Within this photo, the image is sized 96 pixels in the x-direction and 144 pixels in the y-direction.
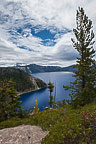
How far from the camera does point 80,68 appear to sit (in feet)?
40.9

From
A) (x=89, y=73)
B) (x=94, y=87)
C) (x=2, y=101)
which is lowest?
(x=2, y=101)

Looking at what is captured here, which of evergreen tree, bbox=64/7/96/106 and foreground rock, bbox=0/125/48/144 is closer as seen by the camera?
foreground rock, bbox=0/125/48/144

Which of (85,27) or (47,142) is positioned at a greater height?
(85,27)

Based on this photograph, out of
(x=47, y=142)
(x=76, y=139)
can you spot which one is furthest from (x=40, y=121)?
(x=76, y=139)

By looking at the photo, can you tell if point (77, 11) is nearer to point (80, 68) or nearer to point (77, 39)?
point (77, 39)

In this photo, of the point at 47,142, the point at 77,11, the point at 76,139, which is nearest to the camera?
the point at 76,139

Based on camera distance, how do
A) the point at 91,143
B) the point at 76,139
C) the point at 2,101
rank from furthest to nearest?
the point at 2,101, the point at 76,139, the point at 91,143

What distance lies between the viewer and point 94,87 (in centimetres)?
1247

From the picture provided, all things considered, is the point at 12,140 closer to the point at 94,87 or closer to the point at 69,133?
the point at 69,133

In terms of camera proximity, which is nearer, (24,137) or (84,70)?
(24,137)

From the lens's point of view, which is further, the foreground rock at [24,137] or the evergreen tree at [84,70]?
the evergreen tree at [84,70]

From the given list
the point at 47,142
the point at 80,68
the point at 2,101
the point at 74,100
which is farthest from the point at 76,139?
the point at 2,101

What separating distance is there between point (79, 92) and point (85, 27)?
9633 mm

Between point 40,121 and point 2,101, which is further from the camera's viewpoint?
point 2,101
